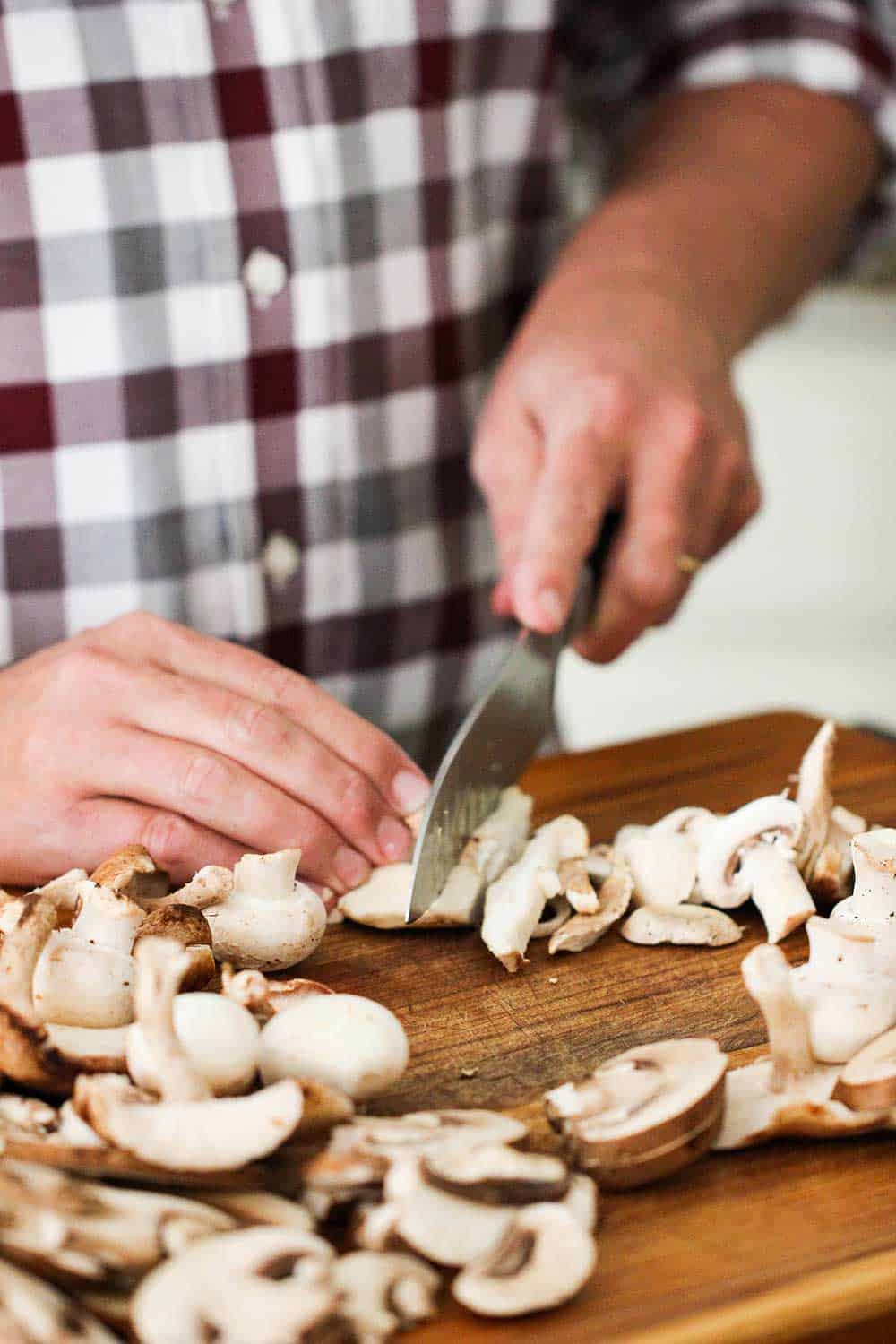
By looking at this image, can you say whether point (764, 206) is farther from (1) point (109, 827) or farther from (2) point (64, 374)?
(1) point (109, 827)

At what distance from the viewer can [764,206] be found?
1286 millimetres

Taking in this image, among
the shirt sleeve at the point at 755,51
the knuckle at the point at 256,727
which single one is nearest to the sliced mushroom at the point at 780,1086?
the knuckle at the point at 256,727

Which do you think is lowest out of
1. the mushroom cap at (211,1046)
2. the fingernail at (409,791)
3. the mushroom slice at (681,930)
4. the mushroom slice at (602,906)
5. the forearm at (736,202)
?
the mushroom slice at (681,930)

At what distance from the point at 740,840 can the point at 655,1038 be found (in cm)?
15

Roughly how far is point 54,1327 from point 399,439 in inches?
33.3

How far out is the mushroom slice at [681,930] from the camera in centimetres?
80

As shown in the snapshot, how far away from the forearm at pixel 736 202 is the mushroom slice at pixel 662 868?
48 centimetres

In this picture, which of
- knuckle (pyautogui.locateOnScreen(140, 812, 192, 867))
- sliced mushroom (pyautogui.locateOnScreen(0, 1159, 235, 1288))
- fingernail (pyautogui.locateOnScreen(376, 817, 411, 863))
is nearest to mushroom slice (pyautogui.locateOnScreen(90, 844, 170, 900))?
knuckle (pyautogui.locateOnScreen(140, 812, 192, 867))

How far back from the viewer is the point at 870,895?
2.44ft

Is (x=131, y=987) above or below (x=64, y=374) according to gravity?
below

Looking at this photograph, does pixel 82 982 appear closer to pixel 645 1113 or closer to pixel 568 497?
pixel 645 1113

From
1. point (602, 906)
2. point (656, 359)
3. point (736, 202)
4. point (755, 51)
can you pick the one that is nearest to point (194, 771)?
point (602, 906)


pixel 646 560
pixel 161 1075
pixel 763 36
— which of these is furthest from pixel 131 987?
pixel 763 36

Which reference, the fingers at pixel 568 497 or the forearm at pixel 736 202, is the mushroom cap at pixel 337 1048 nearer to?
the fingers at pixel 568 497
